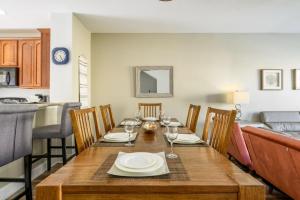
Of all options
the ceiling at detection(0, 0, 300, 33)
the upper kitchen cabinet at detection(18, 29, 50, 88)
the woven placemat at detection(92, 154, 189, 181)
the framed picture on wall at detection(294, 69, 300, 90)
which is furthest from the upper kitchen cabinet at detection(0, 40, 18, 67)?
the framed picture on wall at detection(294, 69, 300, 90)

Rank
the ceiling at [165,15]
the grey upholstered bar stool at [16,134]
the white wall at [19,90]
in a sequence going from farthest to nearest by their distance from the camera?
the white wall at [19,90]
the ceiling at [165,15]
the grey upholstered bar stool at [16,134]

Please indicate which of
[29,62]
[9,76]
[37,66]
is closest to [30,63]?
[29,62]

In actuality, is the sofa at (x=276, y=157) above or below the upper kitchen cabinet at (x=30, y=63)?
below

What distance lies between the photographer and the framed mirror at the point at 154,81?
4711 mm

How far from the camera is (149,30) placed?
454 centimetres

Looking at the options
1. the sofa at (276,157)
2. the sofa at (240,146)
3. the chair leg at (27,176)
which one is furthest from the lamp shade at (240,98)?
the chair leg at (27,176)

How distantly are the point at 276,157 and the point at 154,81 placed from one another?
9.78ft

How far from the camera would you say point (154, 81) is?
475 centimetres

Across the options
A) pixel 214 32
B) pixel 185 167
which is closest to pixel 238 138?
pixel 185 167

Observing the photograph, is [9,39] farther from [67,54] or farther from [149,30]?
[149,30]

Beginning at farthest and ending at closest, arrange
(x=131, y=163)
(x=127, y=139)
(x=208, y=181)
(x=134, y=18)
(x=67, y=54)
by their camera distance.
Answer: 1. (x=134, y=18)
2. (x=67, y=54)
3. (x=127, y=139)
4. (x=131, y=163)
5. (x=208, y=181)

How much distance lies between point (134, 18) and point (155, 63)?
1146mm

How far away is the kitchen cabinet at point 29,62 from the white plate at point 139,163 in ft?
13.5

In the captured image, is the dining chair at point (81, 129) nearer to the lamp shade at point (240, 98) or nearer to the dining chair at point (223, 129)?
the dining chair at point (223, 129)
